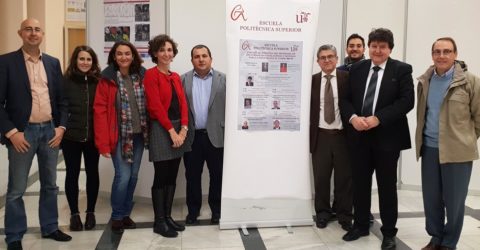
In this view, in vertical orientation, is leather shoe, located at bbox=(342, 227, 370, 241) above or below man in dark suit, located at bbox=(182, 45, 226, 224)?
below

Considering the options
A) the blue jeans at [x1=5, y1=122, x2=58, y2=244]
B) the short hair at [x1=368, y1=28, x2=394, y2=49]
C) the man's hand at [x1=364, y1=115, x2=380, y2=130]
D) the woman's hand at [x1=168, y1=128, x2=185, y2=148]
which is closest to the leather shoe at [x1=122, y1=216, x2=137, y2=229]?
the blue jeans at [x1=5, y1=122, x2=58, y2=244]

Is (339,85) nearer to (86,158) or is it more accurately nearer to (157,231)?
(157,231)

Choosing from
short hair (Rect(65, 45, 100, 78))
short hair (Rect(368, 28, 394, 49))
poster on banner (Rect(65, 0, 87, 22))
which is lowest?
short hair (Rect(65, 45, 100, 78))

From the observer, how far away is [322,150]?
3750 millimetres

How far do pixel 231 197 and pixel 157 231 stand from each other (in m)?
0.66

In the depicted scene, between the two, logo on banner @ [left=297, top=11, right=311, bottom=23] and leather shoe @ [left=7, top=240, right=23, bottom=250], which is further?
logo on banner @ [left=297, top=11, right=311, bottom=23]

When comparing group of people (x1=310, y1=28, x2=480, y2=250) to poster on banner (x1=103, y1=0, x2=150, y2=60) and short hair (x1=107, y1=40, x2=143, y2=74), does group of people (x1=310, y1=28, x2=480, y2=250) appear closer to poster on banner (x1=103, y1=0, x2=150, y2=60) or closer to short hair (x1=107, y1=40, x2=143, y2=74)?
short hair (x1=107, y1=40, x2=143, y2=74)

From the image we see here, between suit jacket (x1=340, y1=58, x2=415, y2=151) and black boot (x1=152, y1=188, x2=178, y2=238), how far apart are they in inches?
62.7

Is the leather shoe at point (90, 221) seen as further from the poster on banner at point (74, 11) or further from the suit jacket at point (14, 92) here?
the poster on banner at point (74, 11)

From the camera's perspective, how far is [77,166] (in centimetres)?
364

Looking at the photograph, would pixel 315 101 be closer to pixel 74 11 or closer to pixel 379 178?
pixel 379 178

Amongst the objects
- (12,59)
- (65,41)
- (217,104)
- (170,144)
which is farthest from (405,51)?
(65,41)

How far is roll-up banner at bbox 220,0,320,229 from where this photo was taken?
3.48 meters

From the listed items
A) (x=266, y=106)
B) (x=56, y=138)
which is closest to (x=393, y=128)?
(x=266, y=106)
